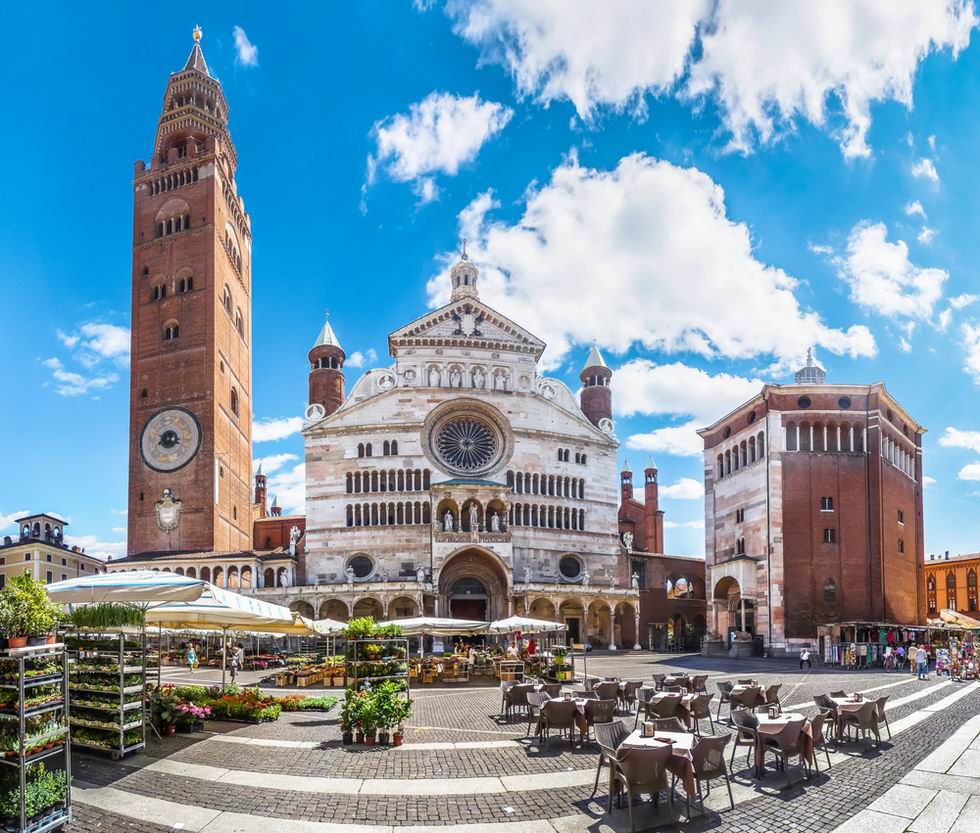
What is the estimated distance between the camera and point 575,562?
2239 inches

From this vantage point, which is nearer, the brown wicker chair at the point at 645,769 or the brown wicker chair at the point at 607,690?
the brown wicker chair at the point at 645,769

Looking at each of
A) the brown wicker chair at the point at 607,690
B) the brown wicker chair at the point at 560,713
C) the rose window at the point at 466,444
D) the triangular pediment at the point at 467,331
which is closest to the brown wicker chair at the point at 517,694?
the brown wicker chair at the point at 607,690

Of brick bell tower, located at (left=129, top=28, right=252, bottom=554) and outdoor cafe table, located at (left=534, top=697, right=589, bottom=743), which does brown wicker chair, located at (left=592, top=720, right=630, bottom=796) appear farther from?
brick bell tower, located at (left=129, top=28, right=252, bottom=554)

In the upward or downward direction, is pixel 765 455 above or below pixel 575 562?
above

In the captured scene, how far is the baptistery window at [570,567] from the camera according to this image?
56.5m

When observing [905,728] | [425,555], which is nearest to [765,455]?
[425,555]

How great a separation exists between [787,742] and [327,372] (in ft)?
184

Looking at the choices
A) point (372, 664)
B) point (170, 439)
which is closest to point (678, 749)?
point (372, 664)

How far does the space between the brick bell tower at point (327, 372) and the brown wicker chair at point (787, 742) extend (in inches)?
2101

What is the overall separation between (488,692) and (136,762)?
1502cm

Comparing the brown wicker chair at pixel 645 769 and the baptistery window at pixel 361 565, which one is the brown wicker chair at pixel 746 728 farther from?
the baptistery window at pixel 361 565

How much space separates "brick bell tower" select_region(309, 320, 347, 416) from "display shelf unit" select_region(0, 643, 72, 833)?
52.8 metres

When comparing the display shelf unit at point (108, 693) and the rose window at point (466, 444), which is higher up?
the rose window at point (466, 444)

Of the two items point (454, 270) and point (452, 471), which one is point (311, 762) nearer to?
point (452, 471)
